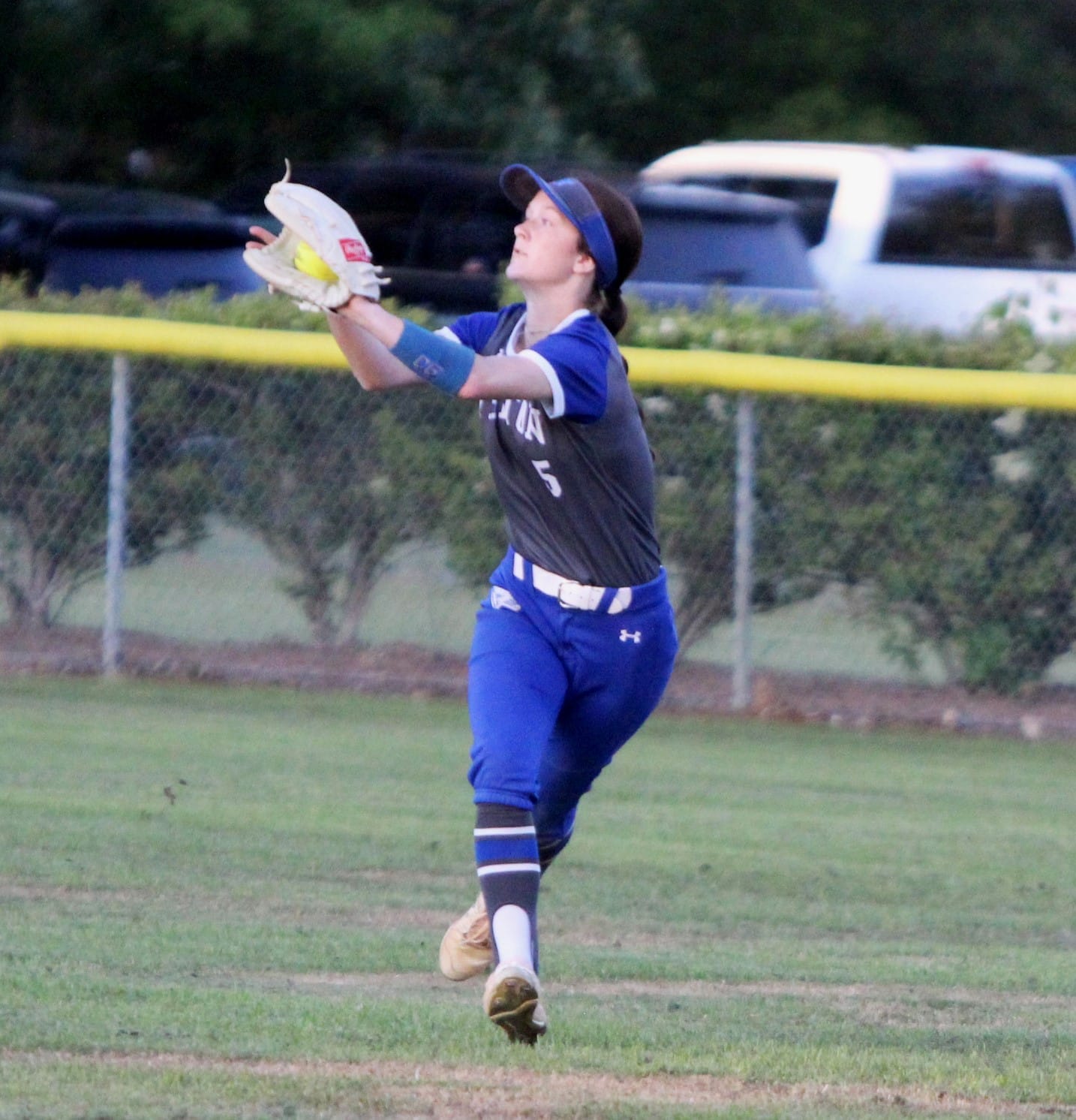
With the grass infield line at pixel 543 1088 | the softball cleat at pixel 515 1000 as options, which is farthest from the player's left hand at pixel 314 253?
the grass infield line at pixel 543 1088

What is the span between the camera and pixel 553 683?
15.1 ft

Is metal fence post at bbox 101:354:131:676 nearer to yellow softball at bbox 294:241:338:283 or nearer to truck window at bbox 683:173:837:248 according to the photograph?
truck window at bbox 683:173:837:248

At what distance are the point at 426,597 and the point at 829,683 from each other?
2020mm

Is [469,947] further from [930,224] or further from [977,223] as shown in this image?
[977,223]

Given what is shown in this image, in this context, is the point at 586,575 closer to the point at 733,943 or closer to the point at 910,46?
the point at 733,943

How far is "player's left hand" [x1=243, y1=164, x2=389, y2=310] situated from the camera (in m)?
4.29

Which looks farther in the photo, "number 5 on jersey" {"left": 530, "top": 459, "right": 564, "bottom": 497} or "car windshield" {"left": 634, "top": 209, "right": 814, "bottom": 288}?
"car windshield" {"left": 634, "top": 209, "right": 814, "bottom": 288}

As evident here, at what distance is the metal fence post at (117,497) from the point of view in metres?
10.5

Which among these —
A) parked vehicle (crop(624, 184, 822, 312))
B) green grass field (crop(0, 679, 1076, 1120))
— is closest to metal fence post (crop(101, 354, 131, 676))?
green grass field (crop(0, 679, 1076, 1120))

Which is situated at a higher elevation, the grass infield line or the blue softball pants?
the blue softball pants

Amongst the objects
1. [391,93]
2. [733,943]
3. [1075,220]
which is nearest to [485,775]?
[733,943]

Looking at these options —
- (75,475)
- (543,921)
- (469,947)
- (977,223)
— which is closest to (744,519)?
(75,475)

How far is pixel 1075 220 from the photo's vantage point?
15328 mm

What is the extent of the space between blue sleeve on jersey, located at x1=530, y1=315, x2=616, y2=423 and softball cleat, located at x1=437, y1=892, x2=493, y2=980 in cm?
114
